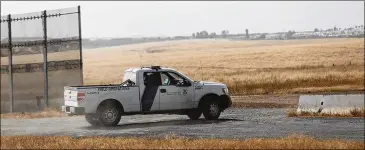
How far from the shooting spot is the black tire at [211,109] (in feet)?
63.1

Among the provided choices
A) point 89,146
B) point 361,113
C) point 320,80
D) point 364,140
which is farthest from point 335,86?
point 89,146

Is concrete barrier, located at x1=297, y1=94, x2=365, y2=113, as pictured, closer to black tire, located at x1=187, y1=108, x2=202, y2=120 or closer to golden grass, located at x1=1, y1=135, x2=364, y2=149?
black tire, located at x1=187, y1=108, x2=202, y2=120

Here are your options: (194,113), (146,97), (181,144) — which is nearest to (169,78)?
(146,97)

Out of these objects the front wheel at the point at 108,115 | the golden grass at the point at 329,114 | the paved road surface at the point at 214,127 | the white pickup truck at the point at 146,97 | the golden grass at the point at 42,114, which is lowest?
the golden grass at the point at 42,114

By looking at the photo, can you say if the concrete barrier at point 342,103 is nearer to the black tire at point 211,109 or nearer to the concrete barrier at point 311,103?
the concrete barrier at point 311,103

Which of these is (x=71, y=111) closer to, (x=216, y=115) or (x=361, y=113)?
(x=216, y=115)

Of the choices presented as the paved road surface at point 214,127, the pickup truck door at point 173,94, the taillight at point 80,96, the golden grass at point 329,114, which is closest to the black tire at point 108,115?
the paved road surface at point 214,127

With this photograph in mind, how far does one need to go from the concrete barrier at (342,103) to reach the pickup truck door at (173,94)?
4628 millimetres

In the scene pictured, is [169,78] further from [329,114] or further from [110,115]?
[329,114]

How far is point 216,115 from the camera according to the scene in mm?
19375

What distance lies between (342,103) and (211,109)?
435 centimetres

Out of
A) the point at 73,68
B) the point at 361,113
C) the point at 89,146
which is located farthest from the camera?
the point at 73,68

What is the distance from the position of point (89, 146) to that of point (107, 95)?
15.6 feet

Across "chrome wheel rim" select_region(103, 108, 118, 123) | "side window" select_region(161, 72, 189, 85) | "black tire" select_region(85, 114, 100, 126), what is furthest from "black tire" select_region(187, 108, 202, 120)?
"black tire" select_region(85, 114, 100, 126)
